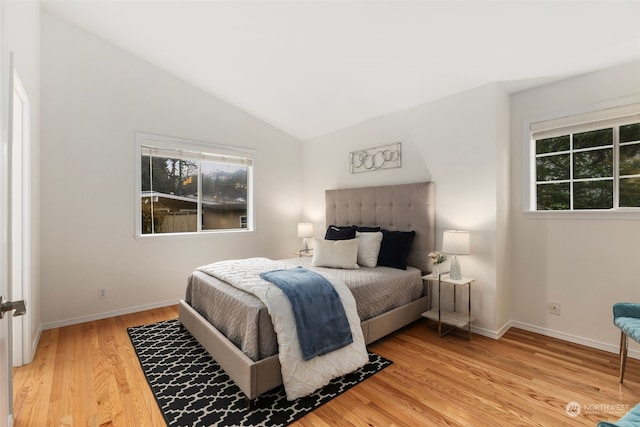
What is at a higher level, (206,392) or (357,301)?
(357,301)

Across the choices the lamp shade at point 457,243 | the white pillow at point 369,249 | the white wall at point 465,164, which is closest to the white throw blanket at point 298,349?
the white pillow at point 369,249

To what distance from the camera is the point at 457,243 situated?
2.82 meters

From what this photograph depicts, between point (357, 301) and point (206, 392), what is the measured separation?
1.29m

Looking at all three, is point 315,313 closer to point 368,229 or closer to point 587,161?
point 368,229

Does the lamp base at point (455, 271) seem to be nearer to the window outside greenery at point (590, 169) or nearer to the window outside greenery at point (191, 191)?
the window outside greenery at point (590, 169)

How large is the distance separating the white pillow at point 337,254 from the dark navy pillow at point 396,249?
0.31 m

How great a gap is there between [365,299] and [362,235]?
0.98 metres

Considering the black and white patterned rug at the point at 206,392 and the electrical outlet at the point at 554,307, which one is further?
the electrical outlet at the point at 554,307

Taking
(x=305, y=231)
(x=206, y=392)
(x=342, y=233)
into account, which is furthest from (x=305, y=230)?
(x=206, y=392)

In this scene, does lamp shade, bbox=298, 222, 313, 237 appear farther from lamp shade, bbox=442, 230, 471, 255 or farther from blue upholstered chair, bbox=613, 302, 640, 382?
blue upholstered chair, bbox=613, 302, 640, 382

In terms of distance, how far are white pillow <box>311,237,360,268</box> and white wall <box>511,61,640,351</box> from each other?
5.47ft

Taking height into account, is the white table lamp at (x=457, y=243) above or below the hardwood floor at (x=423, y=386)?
above

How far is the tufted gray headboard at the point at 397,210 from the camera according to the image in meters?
3.30

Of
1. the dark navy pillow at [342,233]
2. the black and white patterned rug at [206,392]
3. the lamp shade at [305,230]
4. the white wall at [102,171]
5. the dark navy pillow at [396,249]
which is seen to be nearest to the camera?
the black and white patterned rug at [206,392]
